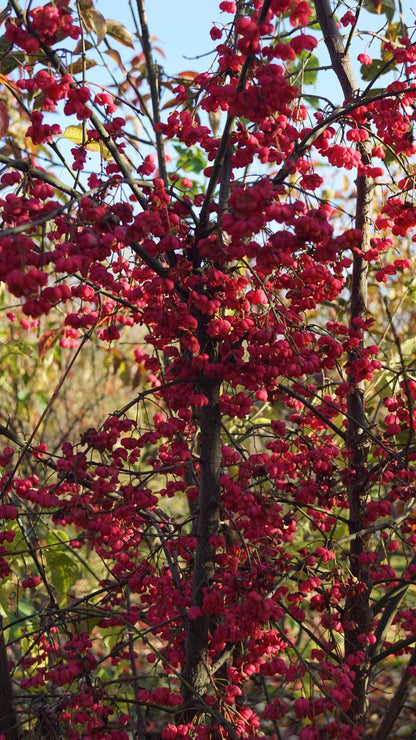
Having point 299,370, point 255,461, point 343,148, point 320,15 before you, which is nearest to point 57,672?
point 255,461

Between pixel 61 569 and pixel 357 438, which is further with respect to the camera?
pixel 61 569

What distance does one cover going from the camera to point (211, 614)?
7.47 feet

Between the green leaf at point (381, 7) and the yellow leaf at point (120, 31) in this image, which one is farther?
the yellow leaf at point (120, 31)

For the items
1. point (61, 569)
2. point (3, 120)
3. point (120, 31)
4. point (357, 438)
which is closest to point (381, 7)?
point (120, 31)

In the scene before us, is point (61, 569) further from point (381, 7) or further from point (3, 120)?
point (381, 7)

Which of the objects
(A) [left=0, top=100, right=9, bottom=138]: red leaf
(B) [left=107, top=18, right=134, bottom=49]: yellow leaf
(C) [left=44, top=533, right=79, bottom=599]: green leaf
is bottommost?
(C) [left=44, top=533, right=79, bottom=599]: green leaf

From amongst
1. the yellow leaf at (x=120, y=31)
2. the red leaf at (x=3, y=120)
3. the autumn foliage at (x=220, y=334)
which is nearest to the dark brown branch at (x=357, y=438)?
the autumn foliage at (x=220, y=334)

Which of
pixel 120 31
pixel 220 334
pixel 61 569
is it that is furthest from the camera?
pixel 61 569

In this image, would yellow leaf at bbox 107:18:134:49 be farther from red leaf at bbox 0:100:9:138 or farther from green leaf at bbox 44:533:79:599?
green leaf at bbox 44:533:79:599

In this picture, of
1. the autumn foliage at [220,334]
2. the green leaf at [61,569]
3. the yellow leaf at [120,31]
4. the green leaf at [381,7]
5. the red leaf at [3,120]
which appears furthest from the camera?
the green leaf at [61,569]

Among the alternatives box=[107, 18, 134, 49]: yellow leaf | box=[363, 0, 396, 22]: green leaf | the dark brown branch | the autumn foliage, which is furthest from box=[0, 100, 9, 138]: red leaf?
box=[363, 0, 396, 22]: green leaf

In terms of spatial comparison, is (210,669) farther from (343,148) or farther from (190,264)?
(343,148)

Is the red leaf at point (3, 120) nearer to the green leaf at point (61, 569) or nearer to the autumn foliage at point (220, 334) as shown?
the autumn foliage at point (220, 334)

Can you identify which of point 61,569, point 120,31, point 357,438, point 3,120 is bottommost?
point 61,569
